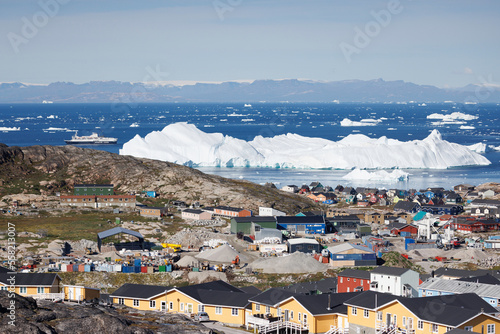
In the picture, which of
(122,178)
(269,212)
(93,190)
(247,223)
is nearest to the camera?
(247,223)

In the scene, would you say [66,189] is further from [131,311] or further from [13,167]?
[131,311]

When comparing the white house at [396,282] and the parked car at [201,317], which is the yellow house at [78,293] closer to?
the parked car at [201,317]

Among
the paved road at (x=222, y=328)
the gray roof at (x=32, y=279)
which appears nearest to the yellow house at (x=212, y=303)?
the paved road at (x=222, y=328)

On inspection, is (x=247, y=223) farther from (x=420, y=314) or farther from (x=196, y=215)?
(x=420, y=314)

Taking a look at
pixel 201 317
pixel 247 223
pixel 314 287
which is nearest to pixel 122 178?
pixel 247 223

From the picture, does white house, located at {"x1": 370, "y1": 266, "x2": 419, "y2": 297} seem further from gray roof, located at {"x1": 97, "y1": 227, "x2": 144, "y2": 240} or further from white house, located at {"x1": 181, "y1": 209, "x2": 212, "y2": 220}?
white house, located at {"x1": 181, "y1": 209, "x2": 212, "y2": 220}
